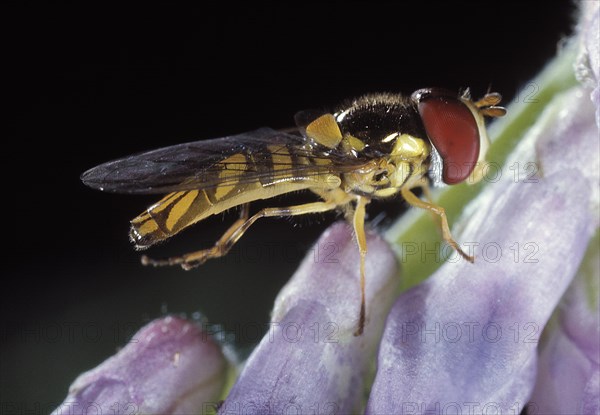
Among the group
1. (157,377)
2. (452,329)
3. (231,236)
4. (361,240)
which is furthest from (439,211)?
(157,377)

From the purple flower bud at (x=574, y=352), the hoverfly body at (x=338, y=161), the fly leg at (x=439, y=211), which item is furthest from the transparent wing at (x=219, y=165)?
the purple flower bud at (x=574, y=352)

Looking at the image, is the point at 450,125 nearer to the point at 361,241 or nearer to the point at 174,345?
the point at 361,241

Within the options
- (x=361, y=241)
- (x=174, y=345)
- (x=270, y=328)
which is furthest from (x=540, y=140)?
A: (x=174, y=345)

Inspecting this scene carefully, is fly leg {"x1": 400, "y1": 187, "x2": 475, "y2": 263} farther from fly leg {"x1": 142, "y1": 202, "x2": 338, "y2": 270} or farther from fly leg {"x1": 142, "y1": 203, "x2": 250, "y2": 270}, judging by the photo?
fly leg {"x1": 142, "y1": 203, "x2": 250, "y2": 270}

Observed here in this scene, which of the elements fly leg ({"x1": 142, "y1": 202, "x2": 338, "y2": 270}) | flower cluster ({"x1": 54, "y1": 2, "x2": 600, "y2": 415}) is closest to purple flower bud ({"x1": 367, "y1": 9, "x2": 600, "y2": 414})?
flower cluster ({"x1": 54, "y1": 2, "x2": 600, "y2": 415})

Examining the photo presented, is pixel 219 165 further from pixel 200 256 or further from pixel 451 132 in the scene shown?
pixel 451 132

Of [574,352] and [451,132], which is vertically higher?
[451,132]
